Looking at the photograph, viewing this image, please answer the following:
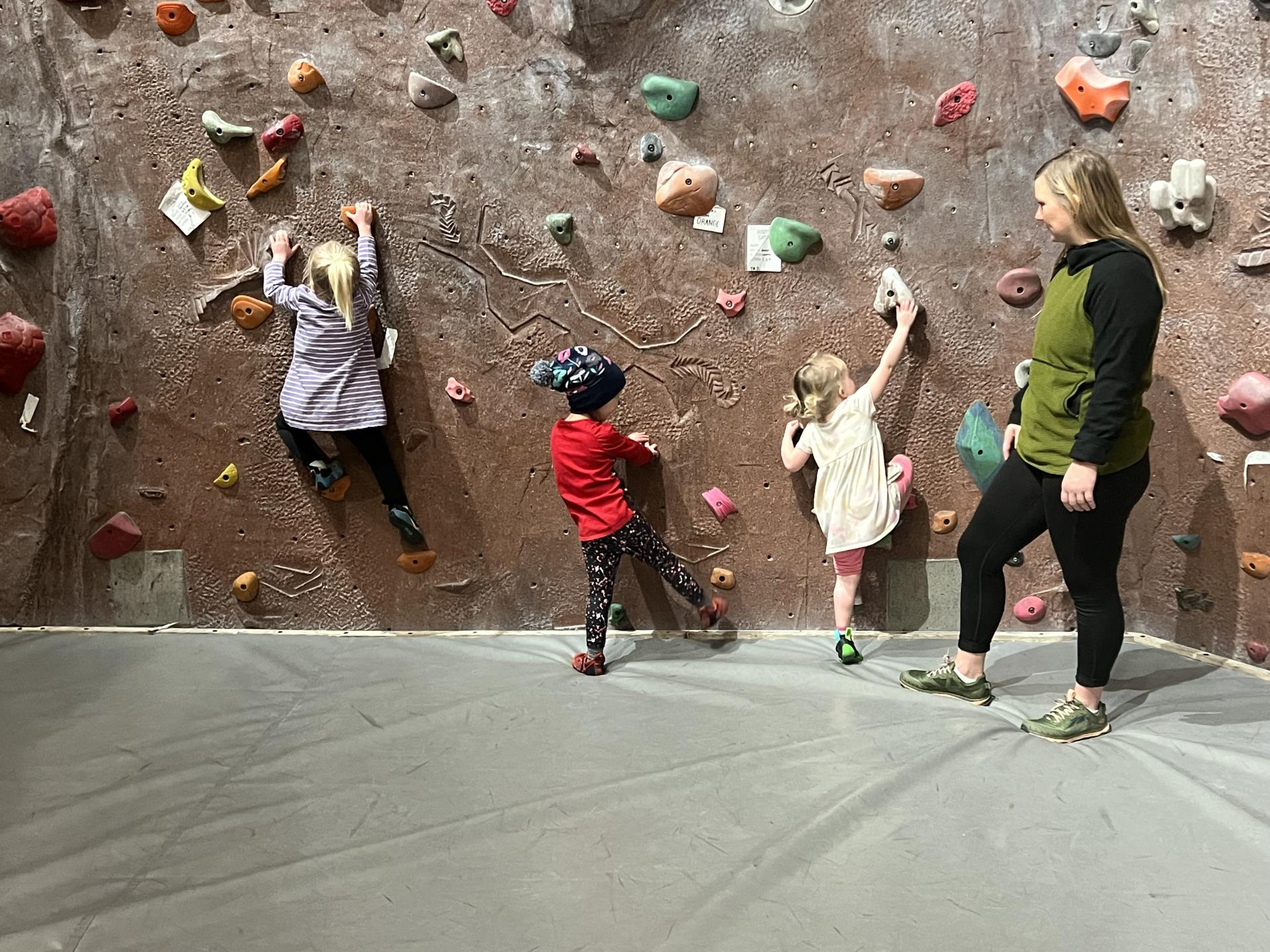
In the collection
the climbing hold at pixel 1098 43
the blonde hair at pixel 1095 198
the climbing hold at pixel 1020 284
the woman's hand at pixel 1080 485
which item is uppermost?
the climbing hold at pixel 1098 43

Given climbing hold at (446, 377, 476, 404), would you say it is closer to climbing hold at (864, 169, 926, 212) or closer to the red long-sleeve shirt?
the red long-sleeve shirt

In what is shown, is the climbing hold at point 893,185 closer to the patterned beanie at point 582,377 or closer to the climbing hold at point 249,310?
the patterned beanie at point 582,377

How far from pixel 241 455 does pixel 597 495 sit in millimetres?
1133

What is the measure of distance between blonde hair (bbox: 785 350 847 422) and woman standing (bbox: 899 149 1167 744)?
1.70ft

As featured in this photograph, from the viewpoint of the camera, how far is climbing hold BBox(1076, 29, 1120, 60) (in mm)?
2428

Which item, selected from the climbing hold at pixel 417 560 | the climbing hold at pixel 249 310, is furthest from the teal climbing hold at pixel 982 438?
the climbing hold at pixel 249 310

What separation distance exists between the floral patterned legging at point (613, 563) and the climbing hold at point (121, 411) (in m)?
1.45

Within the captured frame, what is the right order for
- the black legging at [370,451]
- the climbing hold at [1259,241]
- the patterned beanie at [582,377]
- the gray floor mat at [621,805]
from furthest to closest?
1. the black legging at [370,451]
2. the patterned beanie at [582,377]
3. the climbing hold at [1259,241]
4. the gray floor mat at [621,805]

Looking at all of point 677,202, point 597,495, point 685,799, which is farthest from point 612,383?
point 685,799

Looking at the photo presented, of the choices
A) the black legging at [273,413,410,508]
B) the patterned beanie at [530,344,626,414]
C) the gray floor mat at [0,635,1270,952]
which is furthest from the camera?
the black legging at [273,413,410,508]

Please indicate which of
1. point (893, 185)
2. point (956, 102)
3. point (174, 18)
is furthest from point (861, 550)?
point (174, 18)

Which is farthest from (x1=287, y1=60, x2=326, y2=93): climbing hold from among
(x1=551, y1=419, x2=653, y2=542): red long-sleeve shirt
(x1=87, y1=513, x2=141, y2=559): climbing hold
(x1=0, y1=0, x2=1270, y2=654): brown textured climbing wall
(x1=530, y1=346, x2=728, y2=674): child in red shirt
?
(x1=87, y1=513, x2=141, y2=559): climbing hold

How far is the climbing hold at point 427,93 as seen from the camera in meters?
2.62

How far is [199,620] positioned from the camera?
118 inches
